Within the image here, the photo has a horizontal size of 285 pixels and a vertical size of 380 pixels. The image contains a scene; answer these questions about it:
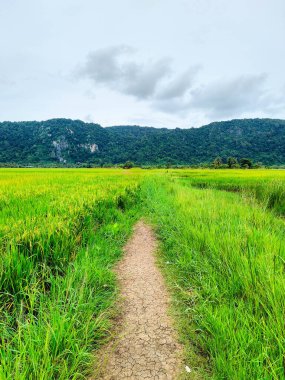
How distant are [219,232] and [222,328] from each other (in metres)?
2.22

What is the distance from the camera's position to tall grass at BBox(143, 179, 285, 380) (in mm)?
1760

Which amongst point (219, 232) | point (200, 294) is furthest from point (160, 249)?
point (200, 294)

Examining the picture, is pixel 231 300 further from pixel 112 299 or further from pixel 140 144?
pixel 140 144

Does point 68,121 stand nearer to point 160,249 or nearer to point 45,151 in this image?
point 45,151

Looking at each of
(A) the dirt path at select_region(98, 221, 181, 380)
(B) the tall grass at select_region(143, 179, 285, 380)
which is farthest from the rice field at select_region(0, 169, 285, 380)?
(A) the dirt path at select_region(98, 221, 181, 380)

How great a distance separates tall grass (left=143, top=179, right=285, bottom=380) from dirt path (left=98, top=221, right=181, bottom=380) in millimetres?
181

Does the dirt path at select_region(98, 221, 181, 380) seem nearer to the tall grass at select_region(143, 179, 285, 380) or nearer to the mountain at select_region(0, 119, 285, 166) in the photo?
the tall grass at select_region(143, 179, 285, 380)

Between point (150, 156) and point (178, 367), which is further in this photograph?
point (150, 156)

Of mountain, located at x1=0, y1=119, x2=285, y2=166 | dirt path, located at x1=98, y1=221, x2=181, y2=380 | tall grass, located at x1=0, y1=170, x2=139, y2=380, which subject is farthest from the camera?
mountain, located at x1=0, y1=119, x2=285, y2=166

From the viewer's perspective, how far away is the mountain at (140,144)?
8825cm

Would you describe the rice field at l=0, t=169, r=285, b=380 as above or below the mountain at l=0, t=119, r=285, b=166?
below

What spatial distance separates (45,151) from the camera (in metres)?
103

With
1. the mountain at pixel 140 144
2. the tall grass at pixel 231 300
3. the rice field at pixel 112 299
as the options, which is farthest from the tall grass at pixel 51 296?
the mountain at pixel 140 144

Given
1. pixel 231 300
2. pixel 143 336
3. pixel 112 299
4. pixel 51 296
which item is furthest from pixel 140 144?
pixel 143 336
